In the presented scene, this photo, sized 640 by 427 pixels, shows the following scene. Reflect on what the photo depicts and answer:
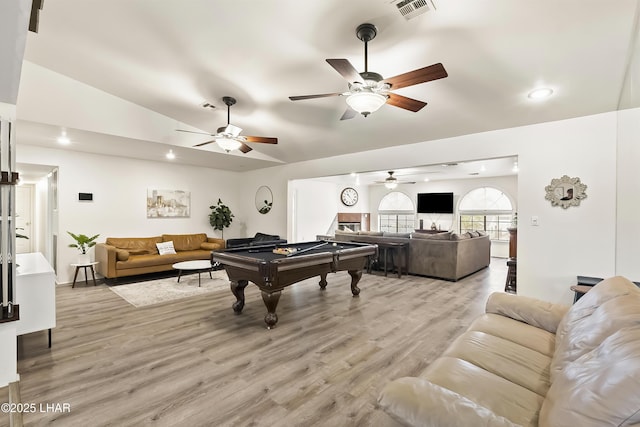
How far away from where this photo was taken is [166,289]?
4934 mm

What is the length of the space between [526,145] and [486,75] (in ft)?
4.93

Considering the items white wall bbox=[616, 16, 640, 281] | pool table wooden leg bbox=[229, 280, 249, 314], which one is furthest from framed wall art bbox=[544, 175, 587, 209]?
pool table wooden leg bbox=[229, 280, 249, 314]

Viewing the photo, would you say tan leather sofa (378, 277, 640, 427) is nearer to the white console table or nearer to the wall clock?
the white console table

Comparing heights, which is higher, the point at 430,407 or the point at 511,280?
the point at 430,407

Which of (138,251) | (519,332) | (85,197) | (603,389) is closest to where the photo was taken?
(603,389)

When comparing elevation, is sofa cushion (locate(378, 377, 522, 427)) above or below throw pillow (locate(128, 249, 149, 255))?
above

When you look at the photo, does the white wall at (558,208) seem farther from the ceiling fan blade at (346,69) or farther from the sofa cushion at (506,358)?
the ceiling fan blade at (346,69)

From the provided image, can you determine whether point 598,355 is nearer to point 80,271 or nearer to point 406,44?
point 406,44

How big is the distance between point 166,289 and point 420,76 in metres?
4.85

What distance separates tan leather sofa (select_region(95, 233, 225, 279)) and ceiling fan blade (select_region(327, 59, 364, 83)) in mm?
5106

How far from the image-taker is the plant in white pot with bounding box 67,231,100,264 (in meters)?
5.25

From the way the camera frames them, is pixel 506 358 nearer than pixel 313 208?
Yes

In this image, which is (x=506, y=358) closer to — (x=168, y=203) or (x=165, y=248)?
(x=165, y=248)

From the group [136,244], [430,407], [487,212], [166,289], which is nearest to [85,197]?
[136,244]
